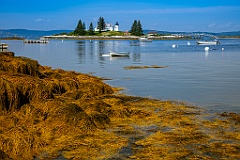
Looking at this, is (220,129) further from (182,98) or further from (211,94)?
(211,94)

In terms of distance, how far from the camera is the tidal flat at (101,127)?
8.71 meters

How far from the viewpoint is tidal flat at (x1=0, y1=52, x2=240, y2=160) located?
8711 millimetres

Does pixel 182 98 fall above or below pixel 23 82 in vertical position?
below

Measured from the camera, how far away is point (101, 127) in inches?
434

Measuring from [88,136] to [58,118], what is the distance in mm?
1523

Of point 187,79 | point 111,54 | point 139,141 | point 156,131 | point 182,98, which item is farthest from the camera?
point 111,54

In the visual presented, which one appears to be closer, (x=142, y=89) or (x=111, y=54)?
(x=142, y=89)

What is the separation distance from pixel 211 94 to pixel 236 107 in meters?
3.31

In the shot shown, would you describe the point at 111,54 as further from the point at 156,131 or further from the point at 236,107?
the point at 156,131

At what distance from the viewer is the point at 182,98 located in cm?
1662

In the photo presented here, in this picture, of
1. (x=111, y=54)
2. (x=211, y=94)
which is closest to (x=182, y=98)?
(x=211, y=94)

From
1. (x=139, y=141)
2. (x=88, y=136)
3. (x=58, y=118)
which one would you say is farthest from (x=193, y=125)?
(x=58, y=118)

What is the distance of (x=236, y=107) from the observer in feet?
47.1

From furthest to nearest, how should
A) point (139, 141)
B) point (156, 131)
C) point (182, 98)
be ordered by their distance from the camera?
point (182, 98) → point (156, 131) → point (139, 141)
